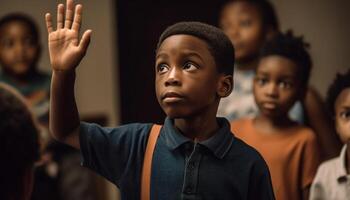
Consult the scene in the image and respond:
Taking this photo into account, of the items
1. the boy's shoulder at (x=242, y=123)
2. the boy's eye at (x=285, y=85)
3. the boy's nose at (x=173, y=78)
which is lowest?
the boy's shoulder at (x=242, y=123)

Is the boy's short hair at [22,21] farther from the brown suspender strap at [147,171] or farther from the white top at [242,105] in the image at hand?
the brown suspender strap at [147,171]

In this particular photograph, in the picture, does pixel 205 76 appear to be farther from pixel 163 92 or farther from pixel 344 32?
pixel 344 32

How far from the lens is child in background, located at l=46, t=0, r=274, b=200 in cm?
157

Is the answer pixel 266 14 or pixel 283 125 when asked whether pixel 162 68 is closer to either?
pixel 283 125

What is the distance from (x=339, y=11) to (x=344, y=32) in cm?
12

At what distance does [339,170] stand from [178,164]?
690mm

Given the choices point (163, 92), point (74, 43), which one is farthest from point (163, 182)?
point (74, 43)

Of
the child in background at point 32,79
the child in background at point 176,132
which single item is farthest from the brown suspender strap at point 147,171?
the child in background at point 32,79

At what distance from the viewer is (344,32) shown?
367cm

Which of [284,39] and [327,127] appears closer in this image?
[284,39]

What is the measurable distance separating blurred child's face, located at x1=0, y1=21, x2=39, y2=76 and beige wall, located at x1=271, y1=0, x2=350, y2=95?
Answer: 144cm

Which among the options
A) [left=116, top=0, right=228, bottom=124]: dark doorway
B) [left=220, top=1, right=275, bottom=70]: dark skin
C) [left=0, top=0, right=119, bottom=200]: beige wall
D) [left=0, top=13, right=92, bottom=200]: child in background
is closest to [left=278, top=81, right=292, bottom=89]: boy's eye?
[left=220, top=1, right=275, bottom=70]: dark skin

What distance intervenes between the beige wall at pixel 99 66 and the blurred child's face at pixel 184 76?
220cm

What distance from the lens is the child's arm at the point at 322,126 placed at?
242 centimetres
